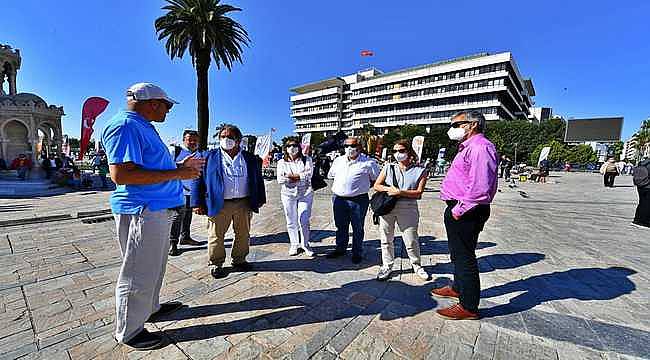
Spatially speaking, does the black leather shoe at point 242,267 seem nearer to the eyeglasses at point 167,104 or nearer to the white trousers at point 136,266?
the white trousers at point 136,266

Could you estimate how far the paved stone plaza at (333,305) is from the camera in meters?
2.23

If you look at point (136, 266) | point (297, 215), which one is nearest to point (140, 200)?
point (136, 266)

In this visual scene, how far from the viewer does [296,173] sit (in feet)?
14.3

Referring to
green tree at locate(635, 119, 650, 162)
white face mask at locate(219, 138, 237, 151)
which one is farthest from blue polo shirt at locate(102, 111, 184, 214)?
green tree at locate(635, 119, 650, 162)

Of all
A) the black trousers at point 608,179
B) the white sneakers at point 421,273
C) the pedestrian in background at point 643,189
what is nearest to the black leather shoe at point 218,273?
the white sneakers at point 421,273

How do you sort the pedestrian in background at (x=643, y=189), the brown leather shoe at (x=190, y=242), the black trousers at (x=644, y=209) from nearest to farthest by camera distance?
the brown leather shoe at (x=190, y=242) → the pedestrian in background at (x=643, y=189) → the black trousers at (x=644, y=209)

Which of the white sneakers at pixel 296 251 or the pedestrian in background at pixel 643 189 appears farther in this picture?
the pedestrian in background at pixel 643 189

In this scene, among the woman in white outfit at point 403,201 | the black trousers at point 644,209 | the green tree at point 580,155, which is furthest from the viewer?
the green tree at point 580,155

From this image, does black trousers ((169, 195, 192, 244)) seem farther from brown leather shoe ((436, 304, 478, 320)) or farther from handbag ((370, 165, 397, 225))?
brown leather shoe ((436, 304, 478, 320))

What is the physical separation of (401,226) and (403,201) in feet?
1.08

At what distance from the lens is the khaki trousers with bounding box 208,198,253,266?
353 centimetres

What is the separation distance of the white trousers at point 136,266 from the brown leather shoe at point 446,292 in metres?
2.82

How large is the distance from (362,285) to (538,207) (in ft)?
30.3

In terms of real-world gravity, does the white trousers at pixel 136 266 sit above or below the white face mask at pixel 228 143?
below
